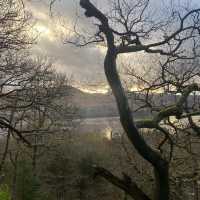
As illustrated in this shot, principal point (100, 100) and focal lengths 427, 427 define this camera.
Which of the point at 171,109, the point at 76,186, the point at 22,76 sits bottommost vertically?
the point at 76,186

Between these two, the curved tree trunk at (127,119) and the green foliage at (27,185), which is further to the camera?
the green foliage at (27,185)

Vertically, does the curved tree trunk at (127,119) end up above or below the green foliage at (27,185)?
above

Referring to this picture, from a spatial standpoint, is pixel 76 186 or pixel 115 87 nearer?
pixel 115 87

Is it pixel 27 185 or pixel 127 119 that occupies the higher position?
pixel 127 119

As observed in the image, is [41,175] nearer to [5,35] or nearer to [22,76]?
[22,76]

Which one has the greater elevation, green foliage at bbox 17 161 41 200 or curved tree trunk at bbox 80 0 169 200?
curved tree trunk at bbox 80 0 169 200

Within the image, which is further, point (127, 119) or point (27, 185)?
point (27, 185)

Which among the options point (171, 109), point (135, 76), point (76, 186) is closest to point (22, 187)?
point (76, 186)

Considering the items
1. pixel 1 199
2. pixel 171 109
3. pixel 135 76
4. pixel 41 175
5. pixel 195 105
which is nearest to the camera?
pixel 171 109

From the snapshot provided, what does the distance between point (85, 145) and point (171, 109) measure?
3047 cm

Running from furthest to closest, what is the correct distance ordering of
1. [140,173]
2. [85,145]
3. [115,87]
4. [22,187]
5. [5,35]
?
[85,145], [22,187], [140,173], [5,35], [115,87]

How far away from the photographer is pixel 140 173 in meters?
15.5

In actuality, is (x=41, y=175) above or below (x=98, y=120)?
below

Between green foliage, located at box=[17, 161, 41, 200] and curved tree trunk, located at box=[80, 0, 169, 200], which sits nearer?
curved tree trunk, located at box=[80, 0, 169, 200]
